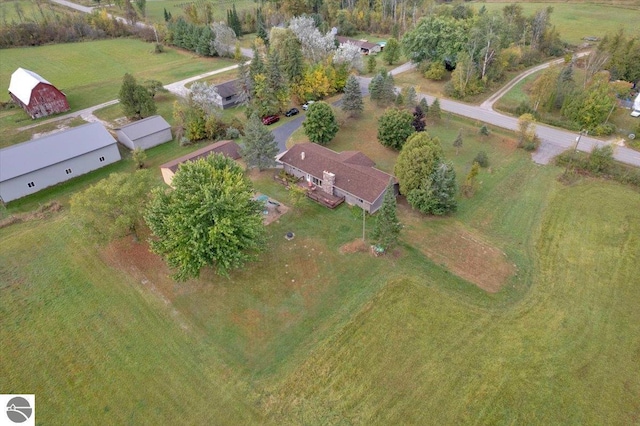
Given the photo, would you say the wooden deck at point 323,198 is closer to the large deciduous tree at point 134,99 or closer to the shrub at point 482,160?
the shrub at point 482,160

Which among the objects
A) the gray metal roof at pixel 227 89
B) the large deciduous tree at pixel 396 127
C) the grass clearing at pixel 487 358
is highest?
the gray metal roof at pixel 227 89

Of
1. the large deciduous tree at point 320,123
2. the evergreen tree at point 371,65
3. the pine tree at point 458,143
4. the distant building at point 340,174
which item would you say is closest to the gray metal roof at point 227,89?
the large deciduous tree at point 320,123

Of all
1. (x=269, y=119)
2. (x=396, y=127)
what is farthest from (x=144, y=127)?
(x=396, y=127)

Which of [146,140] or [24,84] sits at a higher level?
[24,84]

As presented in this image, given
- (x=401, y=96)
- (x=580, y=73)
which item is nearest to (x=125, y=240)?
(x=401, y=96)

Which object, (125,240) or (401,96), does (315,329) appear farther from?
(401,96)

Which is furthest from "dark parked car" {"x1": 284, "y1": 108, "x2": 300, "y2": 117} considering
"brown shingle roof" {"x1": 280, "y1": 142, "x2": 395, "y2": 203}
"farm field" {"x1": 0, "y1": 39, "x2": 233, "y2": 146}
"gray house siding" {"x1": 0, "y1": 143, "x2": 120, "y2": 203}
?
"farm field" {"x1": 0, "y1": 39, "x2": 233, "y2": 146}

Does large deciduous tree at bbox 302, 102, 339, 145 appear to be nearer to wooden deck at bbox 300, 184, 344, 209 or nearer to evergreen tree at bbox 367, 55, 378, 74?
wooden deck at bbox 300, 184, 344, 209

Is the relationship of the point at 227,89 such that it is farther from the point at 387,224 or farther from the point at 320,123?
the point at 387,224

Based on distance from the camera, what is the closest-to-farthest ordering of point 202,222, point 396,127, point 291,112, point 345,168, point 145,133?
point 202,222, point 345,168, point 396,127, point 145,133, point 291,112
